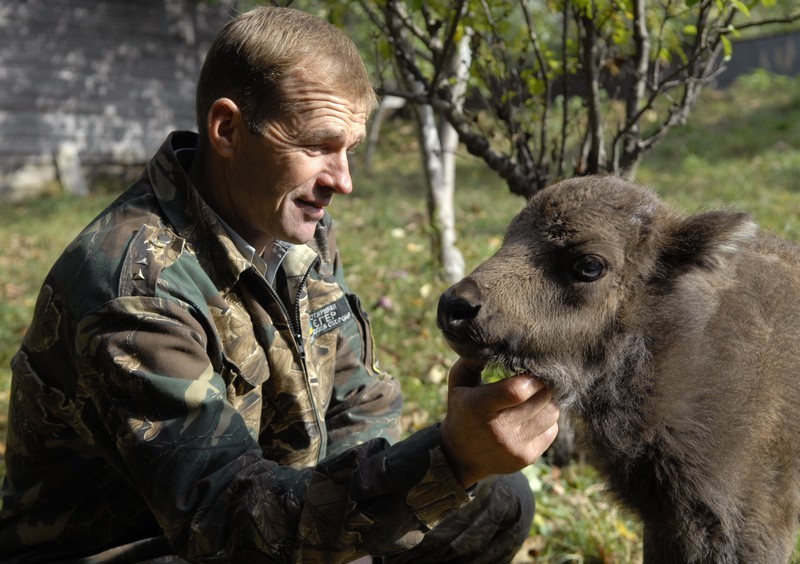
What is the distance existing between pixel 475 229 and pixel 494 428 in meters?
8.05

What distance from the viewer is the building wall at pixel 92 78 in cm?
1645

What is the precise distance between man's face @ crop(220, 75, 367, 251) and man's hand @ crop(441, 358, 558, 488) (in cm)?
96

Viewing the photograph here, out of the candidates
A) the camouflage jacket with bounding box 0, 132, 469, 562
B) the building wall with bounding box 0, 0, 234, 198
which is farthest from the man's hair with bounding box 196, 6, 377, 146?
the building wall with bounding box 0, 0, 234, 198

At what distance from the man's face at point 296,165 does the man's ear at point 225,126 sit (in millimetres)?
33

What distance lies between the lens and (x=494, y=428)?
2328 millimetres

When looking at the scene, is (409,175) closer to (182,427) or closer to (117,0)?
(117,0)

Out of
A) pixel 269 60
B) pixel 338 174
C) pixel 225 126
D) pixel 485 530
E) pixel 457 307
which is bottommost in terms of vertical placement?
pixel 485 530

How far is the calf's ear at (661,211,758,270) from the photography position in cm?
300

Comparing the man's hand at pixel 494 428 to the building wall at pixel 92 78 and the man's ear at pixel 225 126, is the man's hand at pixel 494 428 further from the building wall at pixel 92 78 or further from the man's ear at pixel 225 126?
the building wall at pixel 92 78

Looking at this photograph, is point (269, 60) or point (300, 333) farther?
point (300, 333)

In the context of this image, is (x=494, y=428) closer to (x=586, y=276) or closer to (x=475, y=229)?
(x=586, y=276)

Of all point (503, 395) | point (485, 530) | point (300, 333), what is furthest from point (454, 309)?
point (485, 530)

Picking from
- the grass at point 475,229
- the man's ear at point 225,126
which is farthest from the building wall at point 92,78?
the man's ear at point 225,126

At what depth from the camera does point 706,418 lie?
305cm
